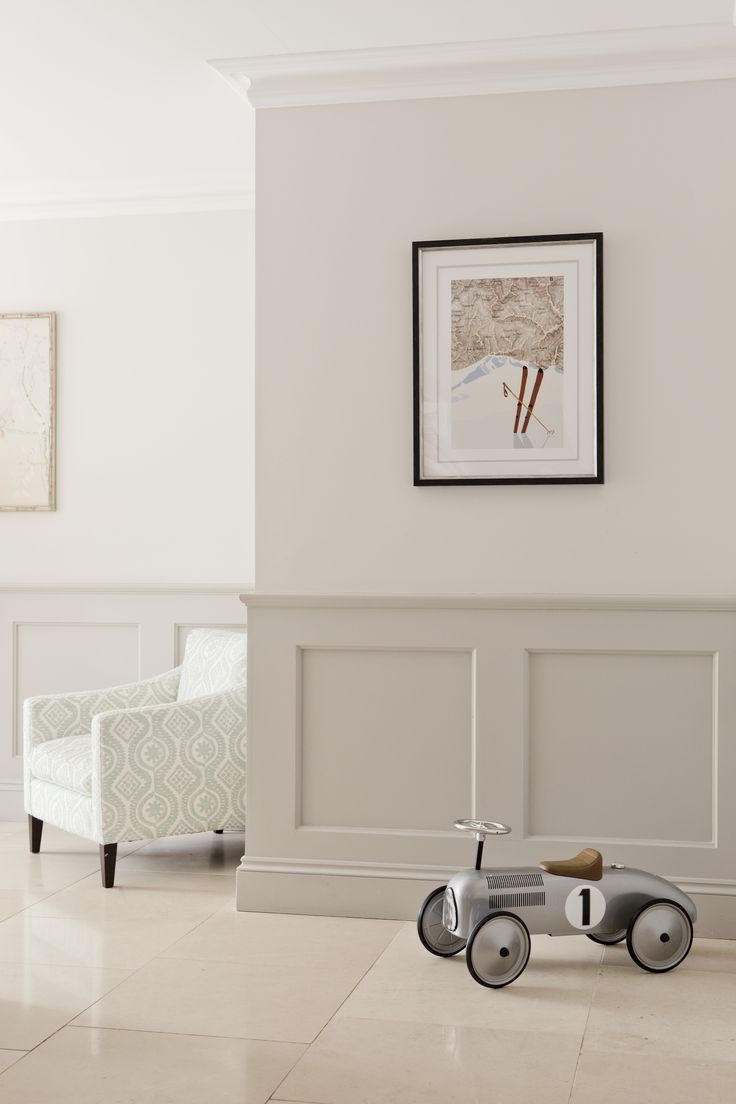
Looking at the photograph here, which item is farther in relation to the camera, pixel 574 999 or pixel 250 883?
pixel 250 883

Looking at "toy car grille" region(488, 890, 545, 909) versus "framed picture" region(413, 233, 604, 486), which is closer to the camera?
"toy car grille" region(488, 890, 545, 909)

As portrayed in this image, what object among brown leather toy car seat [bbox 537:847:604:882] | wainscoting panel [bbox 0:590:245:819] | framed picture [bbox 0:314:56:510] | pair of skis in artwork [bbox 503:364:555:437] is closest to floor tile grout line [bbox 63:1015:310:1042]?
brown leather toy car seat [bbox 537:847:604:882]

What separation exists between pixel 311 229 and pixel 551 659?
151 cm

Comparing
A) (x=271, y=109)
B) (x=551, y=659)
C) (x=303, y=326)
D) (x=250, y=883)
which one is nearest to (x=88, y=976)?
(x=250, y=883)

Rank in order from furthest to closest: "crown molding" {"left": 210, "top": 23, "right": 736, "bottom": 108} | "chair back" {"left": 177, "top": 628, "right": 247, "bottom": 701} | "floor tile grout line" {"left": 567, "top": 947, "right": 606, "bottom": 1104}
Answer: "chair back" {"left": 177, "top": 628, "right": 247, "bottom": 701}, "crown molding" {"left": 210, "top": 23, "right": 736, "bottom": 108}, "floor tile grout line" {"left": 567, "top": 947, "right": 606, "bottom": 1104}

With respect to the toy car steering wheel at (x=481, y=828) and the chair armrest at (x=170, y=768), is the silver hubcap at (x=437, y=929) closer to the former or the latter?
the toy car steering wheel at (x=481, y=828)

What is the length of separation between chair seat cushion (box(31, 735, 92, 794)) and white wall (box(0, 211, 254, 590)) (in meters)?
0.83

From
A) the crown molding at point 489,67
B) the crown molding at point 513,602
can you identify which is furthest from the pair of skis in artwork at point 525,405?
the crown molding at point 489,67

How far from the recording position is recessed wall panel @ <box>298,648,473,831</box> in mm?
3480

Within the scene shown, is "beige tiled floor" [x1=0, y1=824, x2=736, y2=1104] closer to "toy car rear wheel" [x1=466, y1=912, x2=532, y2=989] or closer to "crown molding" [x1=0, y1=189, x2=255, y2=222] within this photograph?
"toy car rear wheel" [x1=466, y1=912, x2=532, y2=989]

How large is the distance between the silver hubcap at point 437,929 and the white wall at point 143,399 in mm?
1948

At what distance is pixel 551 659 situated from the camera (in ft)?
11.3

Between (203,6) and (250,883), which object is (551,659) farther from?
(203,6)

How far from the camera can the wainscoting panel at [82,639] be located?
477 centimetres
